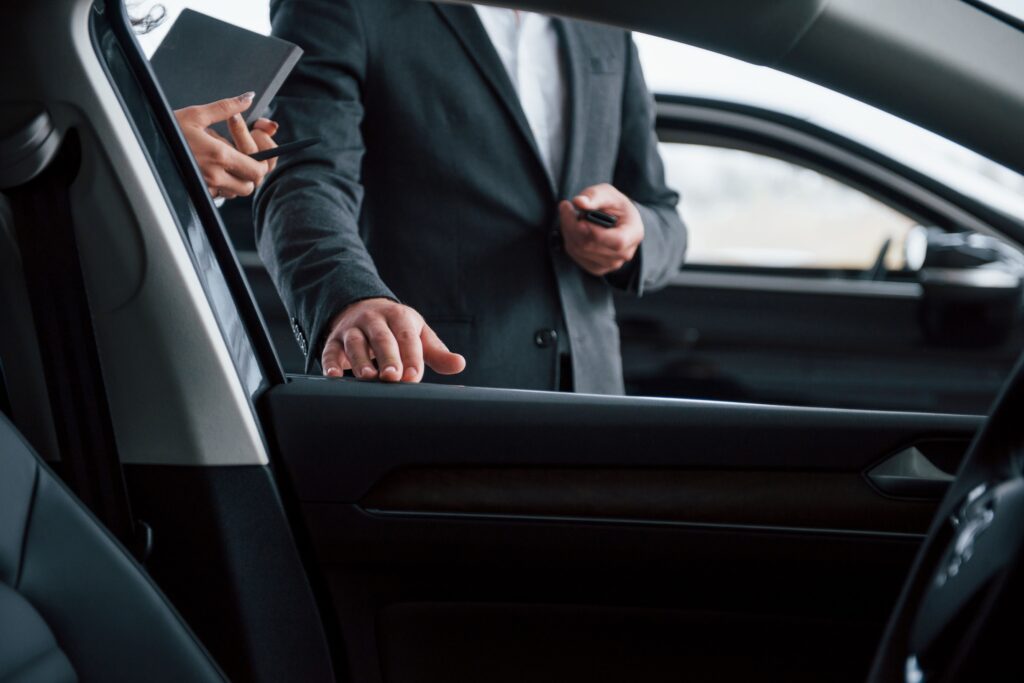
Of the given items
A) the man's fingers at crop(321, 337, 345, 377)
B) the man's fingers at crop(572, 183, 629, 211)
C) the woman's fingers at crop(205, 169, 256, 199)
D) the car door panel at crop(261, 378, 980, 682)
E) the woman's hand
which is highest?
the woman's hand

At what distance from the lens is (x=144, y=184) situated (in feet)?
3.82

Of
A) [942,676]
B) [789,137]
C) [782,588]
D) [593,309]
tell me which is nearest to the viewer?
[942,676]

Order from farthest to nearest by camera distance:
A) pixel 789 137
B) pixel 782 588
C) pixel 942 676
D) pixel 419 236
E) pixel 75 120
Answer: pixel 789 137, pixel 419 236, pixel 782 588, pixel 75 120, pixel 942 676

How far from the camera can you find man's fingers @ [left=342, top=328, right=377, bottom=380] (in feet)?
4.35

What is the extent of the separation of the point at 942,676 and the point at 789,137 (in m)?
2.49

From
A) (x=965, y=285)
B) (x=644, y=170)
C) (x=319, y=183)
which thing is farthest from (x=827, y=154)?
(x=319, y=183)

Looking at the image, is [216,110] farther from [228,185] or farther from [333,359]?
[333,359]

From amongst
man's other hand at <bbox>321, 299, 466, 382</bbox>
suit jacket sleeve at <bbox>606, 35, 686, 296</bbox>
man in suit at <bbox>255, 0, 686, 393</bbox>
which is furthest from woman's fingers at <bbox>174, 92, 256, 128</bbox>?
suit jacket sleeve at <bbox>606, 35, 686, 296</bbox>

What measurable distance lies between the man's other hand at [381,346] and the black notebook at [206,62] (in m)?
0.24

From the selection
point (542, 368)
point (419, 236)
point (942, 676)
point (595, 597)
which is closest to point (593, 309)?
A: point (542, 368)

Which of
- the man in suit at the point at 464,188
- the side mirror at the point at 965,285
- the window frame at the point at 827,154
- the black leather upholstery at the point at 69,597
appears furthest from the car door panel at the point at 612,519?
the window frame at the point at 827,154

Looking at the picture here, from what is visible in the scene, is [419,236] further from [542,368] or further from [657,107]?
[657,107]

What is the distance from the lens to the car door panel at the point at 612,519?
1255 millimetres

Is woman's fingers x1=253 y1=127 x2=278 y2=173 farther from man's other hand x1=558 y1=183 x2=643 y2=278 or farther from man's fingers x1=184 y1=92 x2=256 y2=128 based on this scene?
man's other hand x1=558 y1=183 x2=643 y2=278
